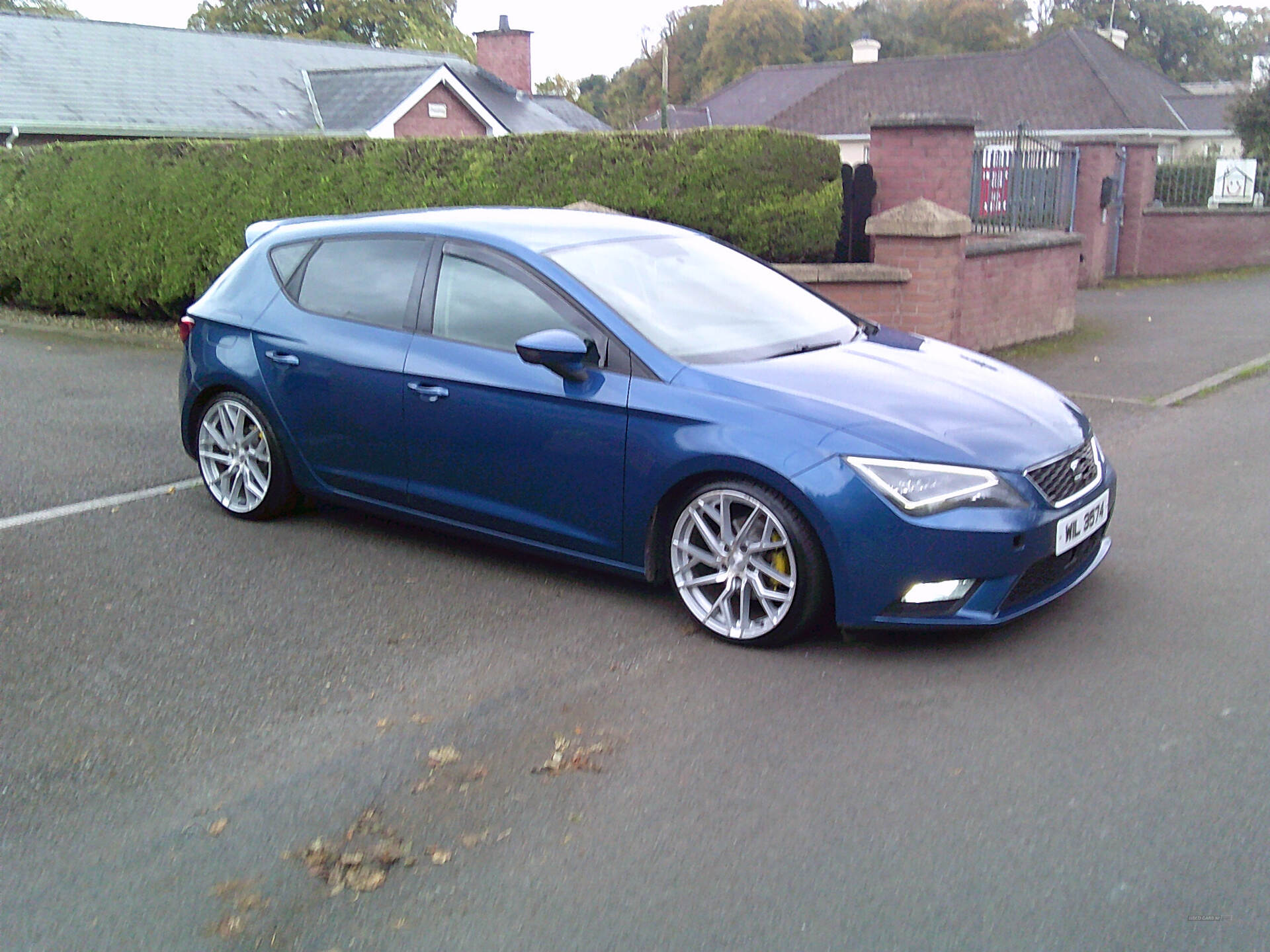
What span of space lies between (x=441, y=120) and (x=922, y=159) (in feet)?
78.8

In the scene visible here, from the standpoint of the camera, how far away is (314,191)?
1362cm

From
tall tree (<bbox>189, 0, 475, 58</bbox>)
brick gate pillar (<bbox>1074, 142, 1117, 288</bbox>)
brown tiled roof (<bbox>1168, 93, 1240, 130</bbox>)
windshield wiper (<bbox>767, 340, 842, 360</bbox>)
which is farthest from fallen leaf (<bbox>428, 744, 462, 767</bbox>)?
tall tree (<bbox>189, 0, 475, 58</bbox>)

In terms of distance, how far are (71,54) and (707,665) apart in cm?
3095

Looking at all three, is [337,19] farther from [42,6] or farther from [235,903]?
[235,903]

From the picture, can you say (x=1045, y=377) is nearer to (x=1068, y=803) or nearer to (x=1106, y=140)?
(x=1068, y=803)

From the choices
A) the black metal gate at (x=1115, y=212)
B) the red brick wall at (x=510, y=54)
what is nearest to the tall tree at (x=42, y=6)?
the red brick wall at (x=510, y=54)

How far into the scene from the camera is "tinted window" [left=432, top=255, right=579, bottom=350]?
17.5 ft

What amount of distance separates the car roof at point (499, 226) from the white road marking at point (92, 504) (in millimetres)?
1592

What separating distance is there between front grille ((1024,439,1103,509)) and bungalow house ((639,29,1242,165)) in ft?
132

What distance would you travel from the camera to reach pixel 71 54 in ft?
99.5

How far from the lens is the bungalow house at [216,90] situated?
27953 mm

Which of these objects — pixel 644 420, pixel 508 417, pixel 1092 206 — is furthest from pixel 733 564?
pixel 1092 206

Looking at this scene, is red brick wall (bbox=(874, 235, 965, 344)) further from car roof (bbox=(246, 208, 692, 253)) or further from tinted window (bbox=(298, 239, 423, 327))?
tinted window (bbox=(298, 239, 423, 327))

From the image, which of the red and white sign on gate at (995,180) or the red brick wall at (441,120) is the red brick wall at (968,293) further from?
the red brick wall at (441,120)
